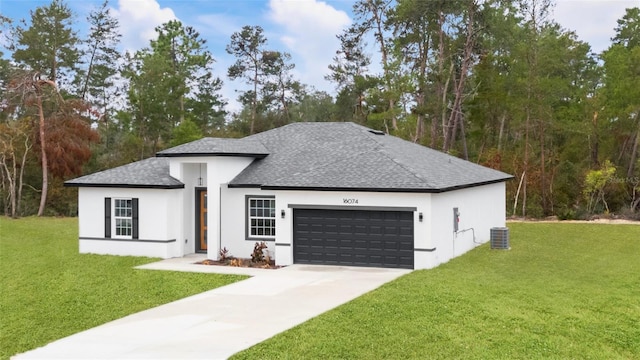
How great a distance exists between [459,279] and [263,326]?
6.18 meters

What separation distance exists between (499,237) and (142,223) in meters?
12.1

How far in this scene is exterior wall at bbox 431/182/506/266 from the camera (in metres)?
18.9

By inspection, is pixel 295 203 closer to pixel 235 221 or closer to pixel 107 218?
pixel 235 221

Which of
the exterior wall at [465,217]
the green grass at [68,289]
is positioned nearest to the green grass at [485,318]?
the exterior wall at [465,217]

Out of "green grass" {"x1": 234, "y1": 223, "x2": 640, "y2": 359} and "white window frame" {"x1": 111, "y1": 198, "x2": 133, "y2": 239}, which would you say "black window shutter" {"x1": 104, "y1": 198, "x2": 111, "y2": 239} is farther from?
"green grass" {"x1": 234, "y1": 223, "x2": 640, "y2": 359}

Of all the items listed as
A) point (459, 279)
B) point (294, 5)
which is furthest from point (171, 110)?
point (459, 279)

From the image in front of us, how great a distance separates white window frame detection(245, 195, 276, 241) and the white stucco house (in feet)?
0.11

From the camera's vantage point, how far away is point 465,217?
72.2ft

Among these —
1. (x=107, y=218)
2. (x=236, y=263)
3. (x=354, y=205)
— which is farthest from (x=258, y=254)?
(x=107, y=218)

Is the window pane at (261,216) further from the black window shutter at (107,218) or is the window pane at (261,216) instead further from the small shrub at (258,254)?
the black window shutter at (107,218)

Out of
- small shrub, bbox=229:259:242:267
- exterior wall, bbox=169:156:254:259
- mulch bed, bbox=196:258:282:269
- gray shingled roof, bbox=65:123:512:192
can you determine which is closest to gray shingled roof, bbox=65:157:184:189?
gray shingled roof, bbox=65:123:512:192

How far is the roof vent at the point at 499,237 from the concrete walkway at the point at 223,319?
566 cm

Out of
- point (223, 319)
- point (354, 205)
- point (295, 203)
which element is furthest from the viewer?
point (295, 203)

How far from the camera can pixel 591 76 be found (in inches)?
1923
